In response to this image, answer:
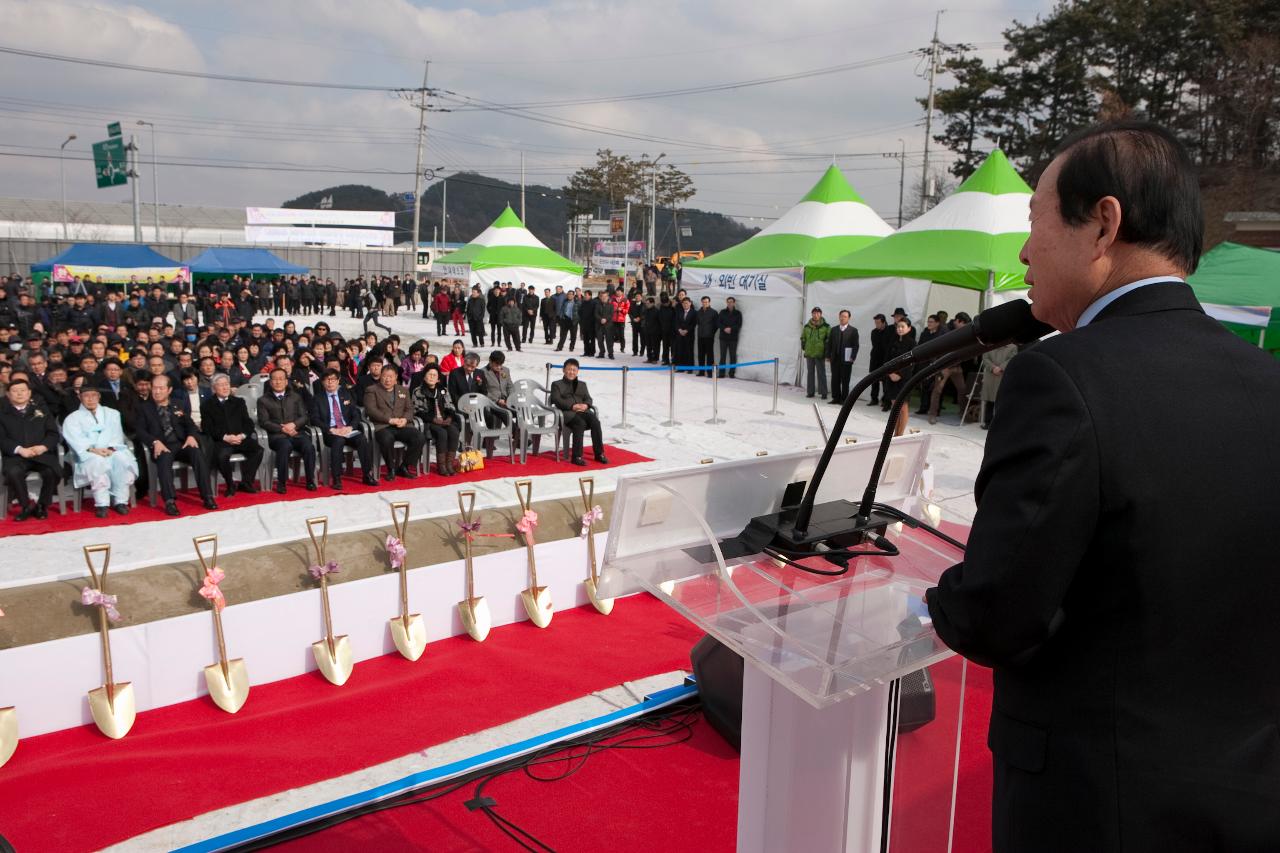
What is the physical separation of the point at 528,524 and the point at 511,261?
A: 19897 mm

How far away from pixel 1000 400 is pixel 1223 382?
0.26 metres

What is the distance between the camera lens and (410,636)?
467cm

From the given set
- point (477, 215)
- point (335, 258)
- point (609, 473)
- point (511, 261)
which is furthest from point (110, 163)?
point (477, 215)

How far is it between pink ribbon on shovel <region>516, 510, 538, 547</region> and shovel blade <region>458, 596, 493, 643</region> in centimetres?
46

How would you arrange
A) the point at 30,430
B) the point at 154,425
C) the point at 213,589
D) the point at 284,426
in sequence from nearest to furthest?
the point at 213,589, the point at 30,430, the point at 154,425, the point at 284,426

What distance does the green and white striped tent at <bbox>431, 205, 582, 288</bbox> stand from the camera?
24062 millimetres

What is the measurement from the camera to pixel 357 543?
471 centimetres

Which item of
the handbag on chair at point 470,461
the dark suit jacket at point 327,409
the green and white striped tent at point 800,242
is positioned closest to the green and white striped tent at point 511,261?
the green and white striped tent at point 800,242

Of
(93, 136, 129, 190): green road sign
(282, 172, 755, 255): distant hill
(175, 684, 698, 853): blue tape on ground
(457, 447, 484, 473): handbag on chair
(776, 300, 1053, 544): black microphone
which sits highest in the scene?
(282, 172, 755, 255): distant hill

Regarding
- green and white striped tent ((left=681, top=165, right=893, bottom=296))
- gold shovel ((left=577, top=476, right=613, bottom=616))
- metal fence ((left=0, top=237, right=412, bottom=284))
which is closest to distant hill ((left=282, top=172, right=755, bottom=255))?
metal fence ((left=0, top=237, right=412, bottom=284))

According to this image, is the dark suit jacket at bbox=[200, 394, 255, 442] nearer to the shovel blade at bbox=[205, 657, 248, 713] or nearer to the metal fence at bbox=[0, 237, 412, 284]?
the shovel blade at bbox=[205, 657, 248, 713]

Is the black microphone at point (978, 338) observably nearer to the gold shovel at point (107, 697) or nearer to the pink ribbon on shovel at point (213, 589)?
the pink ribbon on shovel at point (213, 589)

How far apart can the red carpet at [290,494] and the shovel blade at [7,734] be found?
3.62 m

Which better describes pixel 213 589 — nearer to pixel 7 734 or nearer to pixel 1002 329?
pixel 7 734
